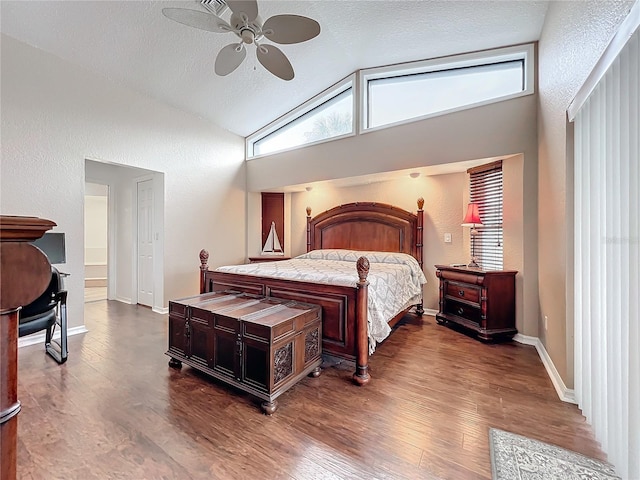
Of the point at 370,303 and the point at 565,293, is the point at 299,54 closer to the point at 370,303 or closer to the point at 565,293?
the point at 370,303

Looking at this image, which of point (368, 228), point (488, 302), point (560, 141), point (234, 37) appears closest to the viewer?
point (560, 141)

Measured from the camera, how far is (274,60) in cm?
259

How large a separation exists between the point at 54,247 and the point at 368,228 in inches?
161

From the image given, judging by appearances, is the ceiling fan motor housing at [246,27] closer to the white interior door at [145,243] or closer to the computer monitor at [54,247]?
the computer monitor at [54,247]

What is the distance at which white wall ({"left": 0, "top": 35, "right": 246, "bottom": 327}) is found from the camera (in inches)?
124

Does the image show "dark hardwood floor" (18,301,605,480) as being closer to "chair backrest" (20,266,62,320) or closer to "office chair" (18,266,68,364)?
"office chair" (18,266,68,364)

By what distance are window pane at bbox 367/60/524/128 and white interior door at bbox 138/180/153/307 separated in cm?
378

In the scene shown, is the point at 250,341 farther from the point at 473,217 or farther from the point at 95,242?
the point at 95,242

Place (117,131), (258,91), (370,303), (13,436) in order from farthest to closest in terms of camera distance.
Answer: (258,91), (117,131), (370,303), (13,436)

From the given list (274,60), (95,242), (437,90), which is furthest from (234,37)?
(95,242)

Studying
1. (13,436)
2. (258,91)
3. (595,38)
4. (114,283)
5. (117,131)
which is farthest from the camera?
(114,283)

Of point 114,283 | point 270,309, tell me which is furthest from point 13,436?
point 114,283

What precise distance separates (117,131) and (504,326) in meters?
5.38

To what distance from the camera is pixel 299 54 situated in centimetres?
382
